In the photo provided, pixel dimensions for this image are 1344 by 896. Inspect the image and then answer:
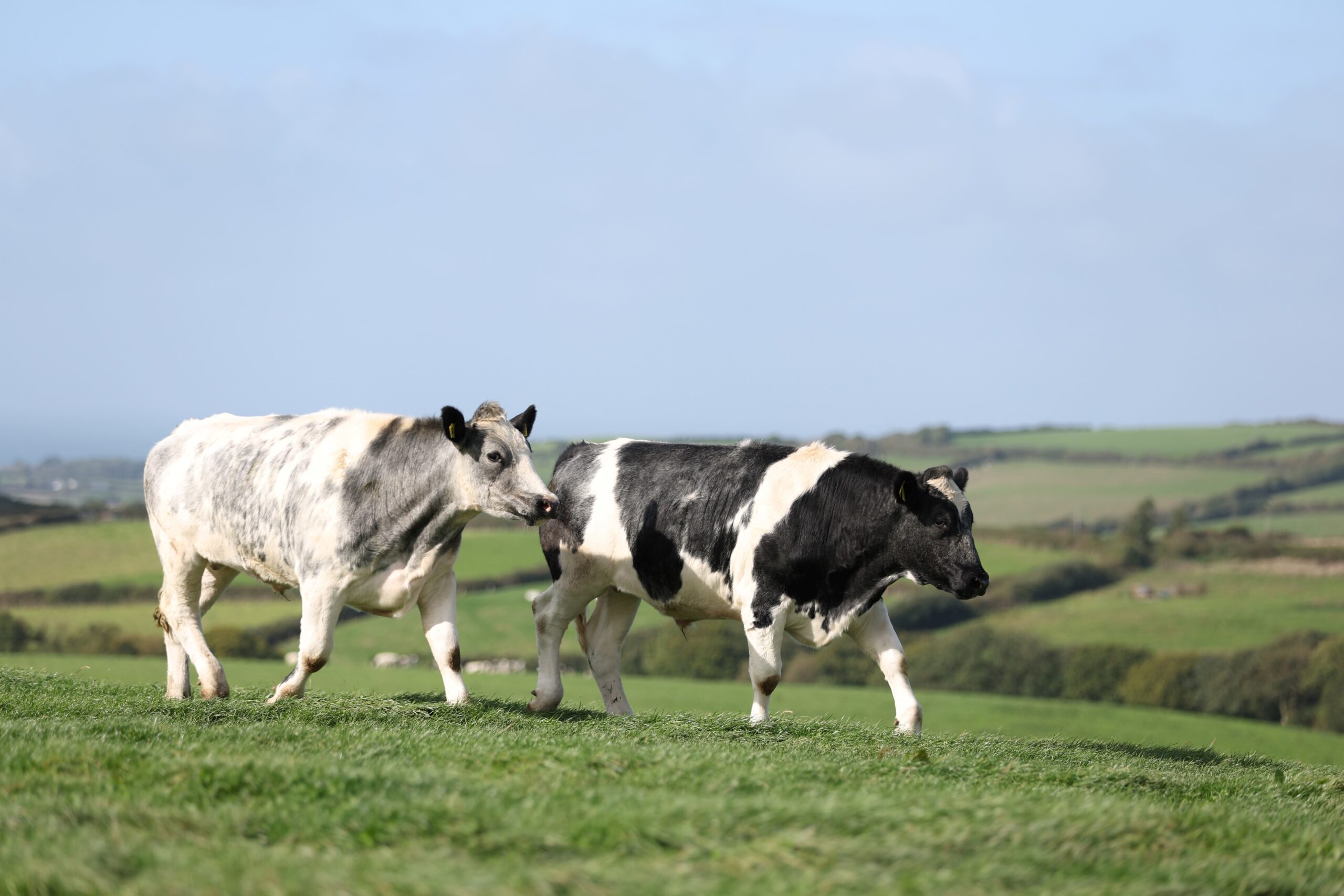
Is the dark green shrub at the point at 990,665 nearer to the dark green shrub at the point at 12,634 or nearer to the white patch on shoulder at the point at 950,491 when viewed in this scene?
the dark green shrub at the point at 12,634

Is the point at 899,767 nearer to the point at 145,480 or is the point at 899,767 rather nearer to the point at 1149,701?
the point at 145,480

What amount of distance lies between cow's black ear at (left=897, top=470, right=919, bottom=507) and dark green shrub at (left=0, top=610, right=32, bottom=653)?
5075 centimetres

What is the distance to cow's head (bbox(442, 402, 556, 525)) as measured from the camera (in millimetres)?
11602

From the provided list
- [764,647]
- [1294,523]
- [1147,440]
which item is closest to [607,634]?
[764,647]

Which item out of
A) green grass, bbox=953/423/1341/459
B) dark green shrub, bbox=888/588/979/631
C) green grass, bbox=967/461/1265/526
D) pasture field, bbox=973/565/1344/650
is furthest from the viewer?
green grass, bbox=953/423/1341/459

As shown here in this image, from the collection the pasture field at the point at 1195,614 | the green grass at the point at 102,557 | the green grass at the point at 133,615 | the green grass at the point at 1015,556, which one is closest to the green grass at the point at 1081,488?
the green grass at the point at 1015,556

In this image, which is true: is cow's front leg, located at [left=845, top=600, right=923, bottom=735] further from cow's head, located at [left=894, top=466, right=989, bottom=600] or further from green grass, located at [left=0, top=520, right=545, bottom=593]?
green grass, located at [left=0, top=520, right=545, bottom=593]

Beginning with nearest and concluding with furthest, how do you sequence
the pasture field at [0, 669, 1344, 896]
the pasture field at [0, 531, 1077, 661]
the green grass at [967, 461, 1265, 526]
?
the pasture field at [0, 669, 1344, 896] < the pasture field at [0, 531, 1077, 661] < the green grass at [967, 461, 1265, 526]

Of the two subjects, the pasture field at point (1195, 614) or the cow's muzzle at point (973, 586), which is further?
the pasture field at point (1195, 614)

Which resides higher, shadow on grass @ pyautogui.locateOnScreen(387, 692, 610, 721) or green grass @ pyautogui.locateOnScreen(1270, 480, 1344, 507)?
shadow on grass @ pyautogui.locateOnScreen(387, 692, 610, 721)

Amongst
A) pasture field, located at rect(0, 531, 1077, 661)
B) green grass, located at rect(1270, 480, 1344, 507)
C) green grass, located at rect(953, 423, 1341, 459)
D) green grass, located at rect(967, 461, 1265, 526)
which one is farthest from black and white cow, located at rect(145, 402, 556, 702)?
green grass, located at rect(953, 423, 1341, 459)

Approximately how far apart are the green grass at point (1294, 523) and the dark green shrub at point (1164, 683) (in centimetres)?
2743

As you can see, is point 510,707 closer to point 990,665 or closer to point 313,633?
point 313,633

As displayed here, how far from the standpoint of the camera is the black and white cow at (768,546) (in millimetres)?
12477
